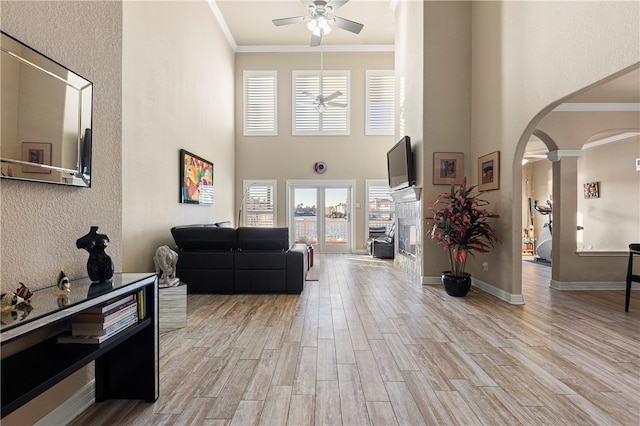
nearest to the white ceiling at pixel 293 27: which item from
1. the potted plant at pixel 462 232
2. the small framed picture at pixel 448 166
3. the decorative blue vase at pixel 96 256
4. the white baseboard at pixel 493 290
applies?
the small framed picture at pixel 448 166

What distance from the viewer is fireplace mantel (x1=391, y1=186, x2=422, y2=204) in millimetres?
5250

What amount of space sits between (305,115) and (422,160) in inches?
182

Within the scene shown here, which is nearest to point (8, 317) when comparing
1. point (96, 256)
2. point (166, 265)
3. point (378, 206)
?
point (96, 256)

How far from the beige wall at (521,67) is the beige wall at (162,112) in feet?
14.7

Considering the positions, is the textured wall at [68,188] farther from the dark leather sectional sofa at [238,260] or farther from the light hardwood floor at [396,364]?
the dark leather sectional sofa at [238,260]

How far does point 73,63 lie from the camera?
→ 1887 millimetres

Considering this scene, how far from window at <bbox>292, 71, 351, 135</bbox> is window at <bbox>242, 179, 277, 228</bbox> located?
5.54 ft

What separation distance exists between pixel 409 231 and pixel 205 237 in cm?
350

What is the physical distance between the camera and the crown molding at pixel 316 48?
871 cm

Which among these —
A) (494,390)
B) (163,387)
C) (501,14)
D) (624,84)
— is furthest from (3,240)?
(624,84)

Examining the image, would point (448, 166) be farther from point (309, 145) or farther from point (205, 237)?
point (309, 145)

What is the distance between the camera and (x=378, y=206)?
29.1 ft

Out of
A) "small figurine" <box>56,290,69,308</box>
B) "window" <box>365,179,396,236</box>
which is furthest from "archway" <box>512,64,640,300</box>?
"small figurine" <box>56,290,69,308</box>

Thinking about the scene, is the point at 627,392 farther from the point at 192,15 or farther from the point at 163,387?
the point at 192,15
